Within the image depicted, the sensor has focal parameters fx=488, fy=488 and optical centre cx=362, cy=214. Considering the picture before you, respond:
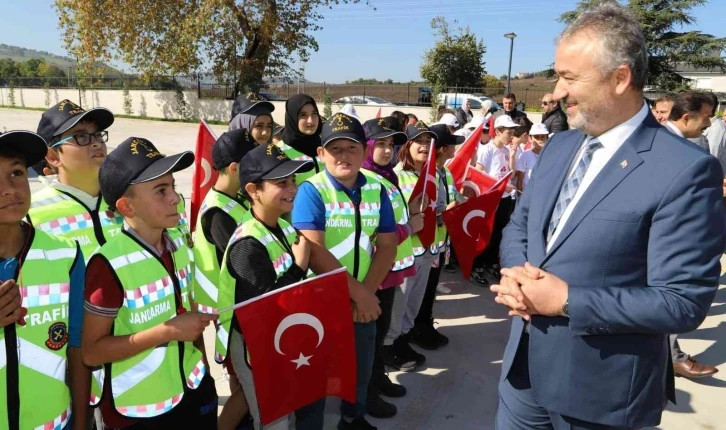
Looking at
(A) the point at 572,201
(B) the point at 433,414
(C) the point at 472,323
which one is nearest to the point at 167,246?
(A) the point at 572,201

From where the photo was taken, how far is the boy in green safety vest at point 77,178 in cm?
242

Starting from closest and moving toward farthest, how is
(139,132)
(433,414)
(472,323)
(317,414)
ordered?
(317,414) < (433,414) < (472,323) < (139,132)

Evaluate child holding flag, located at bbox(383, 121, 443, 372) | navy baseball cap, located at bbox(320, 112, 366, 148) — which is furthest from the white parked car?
navy baseball cap, located at bbox(320, 112, 366, 148)

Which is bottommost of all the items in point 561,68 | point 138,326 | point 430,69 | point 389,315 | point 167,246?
point 389,315

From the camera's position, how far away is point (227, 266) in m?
2.19

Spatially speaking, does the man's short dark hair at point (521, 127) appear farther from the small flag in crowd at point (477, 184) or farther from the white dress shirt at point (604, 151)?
the white dress shirt at point (604, 151)

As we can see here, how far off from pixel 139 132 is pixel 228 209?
817 inches

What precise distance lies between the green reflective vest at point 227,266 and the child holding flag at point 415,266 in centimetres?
165

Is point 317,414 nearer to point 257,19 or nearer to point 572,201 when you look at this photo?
point 572,201

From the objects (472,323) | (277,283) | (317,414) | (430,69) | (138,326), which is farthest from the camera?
(430,69)

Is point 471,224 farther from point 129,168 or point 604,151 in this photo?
point 129,168

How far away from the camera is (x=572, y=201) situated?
1.78 m

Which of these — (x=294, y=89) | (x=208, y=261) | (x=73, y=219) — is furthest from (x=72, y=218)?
(x=294, y=89)

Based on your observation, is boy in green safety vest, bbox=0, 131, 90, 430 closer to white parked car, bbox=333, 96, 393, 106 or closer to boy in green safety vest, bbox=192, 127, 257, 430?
boy in green safety vest, bbox=192, 127, 257, 430
